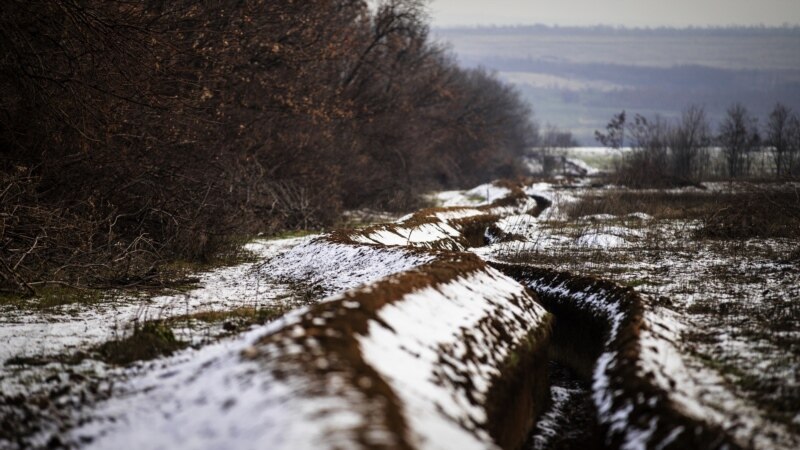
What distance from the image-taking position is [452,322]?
583cm

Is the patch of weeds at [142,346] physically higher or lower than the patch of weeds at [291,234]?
higher

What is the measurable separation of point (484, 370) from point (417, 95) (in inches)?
1336

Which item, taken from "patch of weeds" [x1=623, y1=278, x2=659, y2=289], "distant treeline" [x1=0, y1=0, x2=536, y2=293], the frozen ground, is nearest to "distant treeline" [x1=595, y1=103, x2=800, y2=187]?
"distant treeline" [x1=0, y1=0, x2=536, y2=293]

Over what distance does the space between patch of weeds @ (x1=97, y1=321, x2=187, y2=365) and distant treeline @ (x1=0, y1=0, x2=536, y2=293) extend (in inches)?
130

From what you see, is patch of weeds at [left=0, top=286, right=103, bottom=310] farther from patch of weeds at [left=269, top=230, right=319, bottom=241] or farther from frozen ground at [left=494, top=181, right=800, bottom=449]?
patch of weeds at [left=269, top=230, right=319, bottom=241]

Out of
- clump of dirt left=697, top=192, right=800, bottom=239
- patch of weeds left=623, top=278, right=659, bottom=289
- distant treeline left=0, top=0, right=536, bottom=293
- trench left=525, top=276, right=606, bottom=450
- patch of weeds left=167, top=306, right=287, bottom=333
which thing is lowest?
trench left=525, top=276, right=606, bottom=450

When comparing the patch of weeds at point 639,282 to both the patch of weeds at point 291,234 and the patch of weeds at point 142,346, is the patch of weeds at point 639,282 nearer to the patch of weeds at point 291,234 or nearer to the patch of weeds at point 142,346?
the patch of weeds at point 142,346

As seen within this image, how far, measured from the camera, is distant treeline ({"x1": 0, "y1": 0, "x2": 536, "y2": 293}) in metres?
9.86

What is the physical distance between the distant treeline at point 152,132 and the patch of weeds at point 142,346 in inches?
130

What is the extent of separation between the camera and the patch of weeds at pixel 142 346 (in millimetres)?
6004

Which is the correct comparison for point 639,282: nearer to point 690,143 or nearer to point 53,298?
point 53,298

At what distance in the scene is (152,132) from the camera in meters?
13.3

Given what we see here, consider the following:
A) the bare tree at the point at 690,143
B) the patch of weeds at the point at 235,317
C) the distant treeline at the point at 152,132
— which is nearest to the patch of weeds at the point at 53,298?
the distant treeline at the point at 152,132

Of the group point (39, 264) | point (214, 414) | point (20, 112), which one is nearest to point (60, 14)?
point (20, 112)
